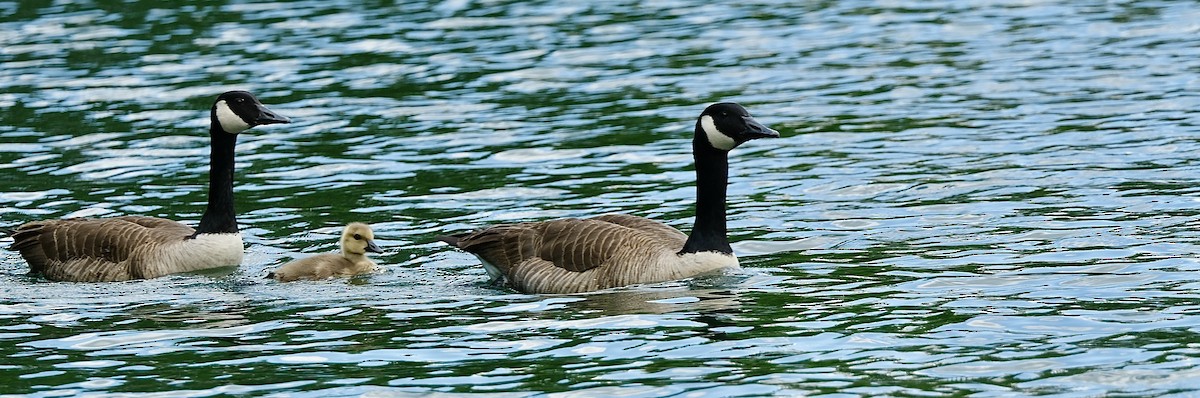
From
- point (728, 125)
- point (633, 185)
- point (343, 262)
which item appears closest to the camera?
point (728, 125)

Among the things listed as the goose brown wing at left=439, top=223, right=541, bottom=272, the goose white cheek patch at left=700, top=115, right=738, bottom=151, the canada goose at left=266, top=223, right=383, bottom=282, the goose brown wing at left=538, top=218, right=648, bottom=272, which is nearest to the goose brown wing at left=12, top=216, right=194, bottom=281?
the canada goose at left=266, top=223, right=383, bottom=282

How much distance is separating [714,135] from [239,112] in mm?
3964

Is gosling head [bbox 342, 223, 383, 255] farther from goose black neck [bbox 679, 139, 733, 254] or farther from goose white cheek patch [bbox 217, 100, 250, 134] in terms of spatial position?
goose black neck [bbox 679, 139, 733, 254]

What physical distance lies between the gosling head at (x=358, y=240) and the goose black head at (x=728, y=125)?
265cm

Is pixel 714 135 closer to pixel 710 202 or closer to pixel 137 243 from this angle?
pixel 710 202

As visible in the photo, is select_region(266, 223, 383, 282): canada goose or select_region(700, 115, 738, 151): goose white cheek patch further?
select_region(266, 223, 383, 282): canada goose

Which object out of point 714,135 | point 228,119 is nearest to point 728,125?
point 714,135

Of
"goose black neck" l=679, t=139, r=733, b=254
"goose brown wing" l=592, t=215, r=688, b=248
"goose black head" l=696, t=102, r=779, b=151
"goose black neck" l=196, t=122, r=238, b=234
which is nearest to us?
"goose black head" l=696, t=102, r=779, b=151

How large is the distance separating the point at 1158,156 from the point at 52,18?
21.4 metres

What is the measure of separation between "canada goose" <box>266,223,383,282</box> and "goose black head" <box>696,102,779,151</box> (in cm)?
268

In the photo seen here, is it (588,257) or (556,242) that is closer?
(588,257)

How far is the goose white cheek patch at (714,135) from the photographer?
1337cm

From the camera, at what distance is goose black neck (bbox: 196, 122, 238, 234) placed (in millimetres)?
14664

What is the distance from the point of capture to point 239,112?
14.8 metres
